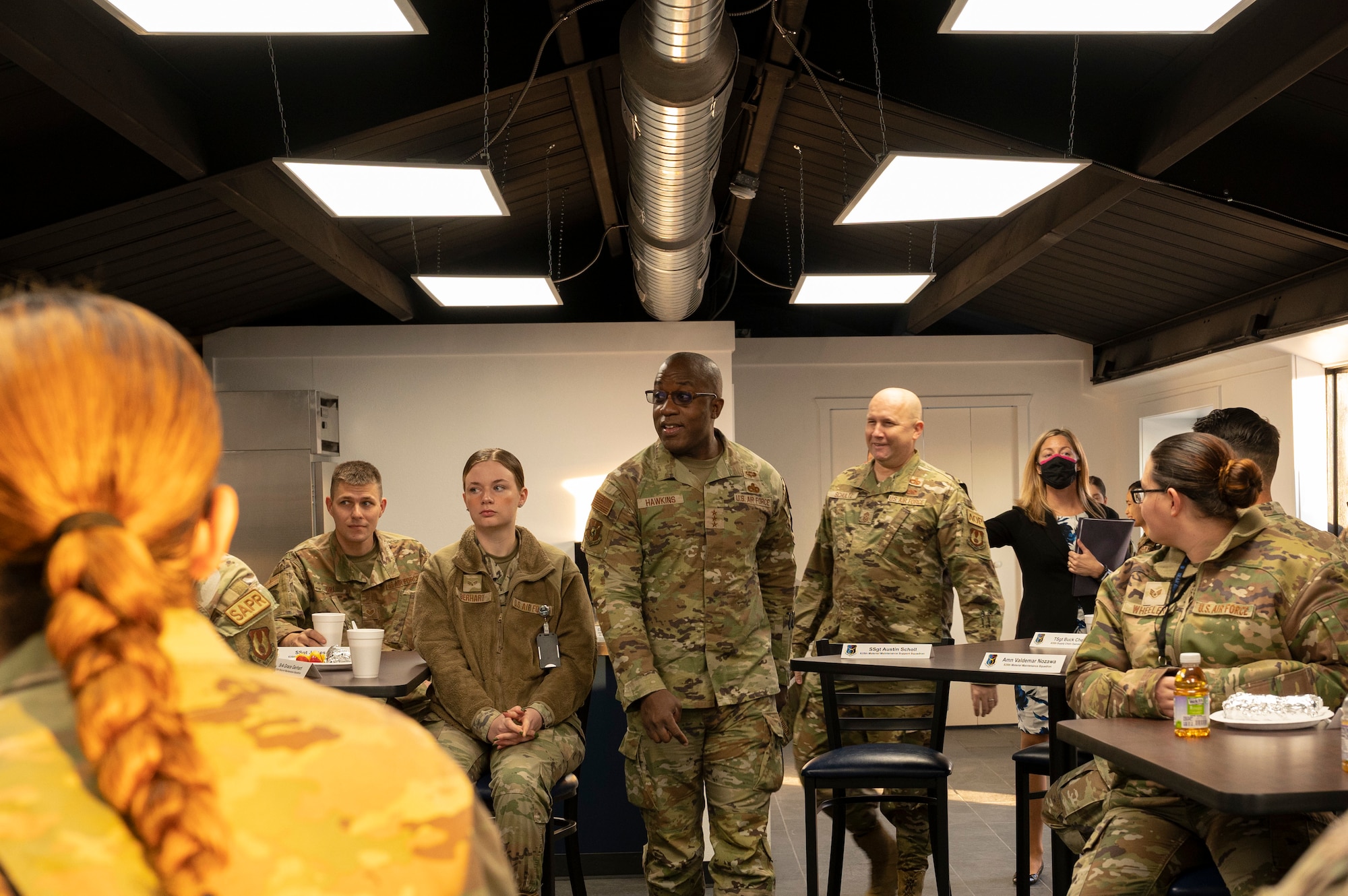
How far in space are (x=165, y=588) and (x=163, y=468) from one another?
7cm

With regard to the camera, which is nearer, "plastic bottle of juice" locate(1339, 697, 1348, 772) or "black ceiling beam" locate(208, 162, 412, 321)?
"plastic bottle of juice" locate(1339, 697, 1348, 772)

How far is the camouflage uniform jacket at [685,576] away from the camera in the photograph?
3.02 m

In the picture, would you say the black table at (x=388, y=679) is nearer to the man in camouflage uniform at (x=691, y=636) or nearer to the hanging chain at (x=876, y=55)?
the man in camouflage uniform at (x=691, y=636)

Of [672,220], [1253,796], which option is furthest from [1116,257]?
[1253,796]

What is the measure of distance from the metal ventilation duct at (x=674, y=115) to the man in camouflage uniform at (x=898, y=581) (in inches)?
48.3

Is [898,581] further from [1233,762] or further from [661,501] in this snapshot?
[1233,762]

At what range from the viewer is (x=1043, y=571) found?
4488mm

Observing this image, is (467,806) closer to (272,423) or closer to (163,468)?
(163,468)

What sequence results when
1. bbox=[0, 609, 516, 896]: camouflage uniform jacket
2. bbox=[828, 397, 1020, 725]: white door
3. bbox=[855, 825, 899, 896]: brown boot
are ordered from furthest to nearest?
bbox=[828, 397, 1020, 725]: white door
bbox=[855, 825, 899, 896]: brown boot
bbox=[0, 609, 516, 896]: camouflage uniform jacket

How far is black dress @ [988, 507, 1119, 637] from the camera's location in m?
4.45

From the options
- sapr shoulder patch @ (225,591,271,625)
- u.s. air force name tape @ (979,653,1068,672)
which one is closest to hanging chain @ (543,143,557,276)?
sapr shoulder patch @ (225,591,271,625)

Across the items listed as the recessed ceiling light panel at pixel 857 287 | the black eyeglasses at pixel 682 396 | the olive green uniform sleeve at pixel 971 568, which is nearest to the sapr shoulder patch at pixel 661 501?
the black eyeglasses at pixel 682 396

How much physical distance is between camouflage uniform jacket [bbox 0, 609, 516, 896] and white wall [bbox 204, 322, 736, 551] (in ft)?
24.0

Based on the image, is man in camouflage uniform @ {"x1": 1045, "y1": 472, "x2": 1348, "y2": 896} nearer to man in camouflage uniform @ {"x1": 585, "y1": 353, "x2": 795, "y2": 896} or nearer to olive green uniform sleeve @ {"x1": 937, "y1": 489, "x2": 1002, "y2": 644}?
man in camouflage uniform @ {"x1": 585, "y1": 353, "x2": 795, "y2": 896}
